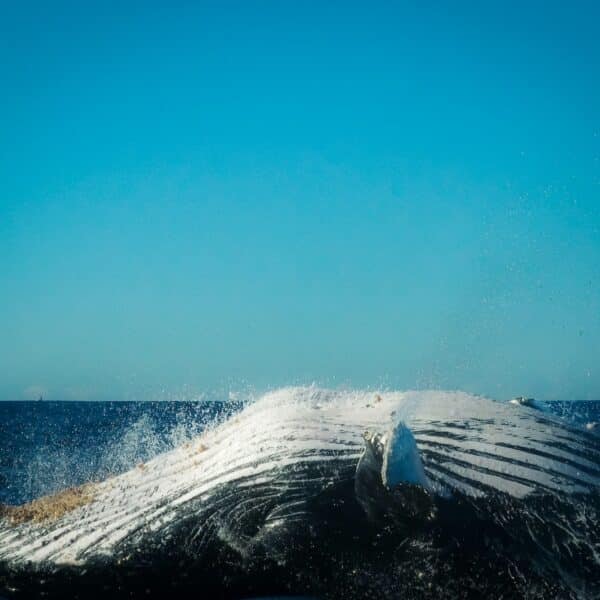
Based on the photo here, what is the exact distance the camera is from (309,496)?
5.34 meters

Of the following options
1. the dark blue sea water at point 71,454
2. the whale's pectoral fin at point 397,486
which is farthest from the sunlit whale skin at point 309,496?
the dark blue sea water at point 71,454

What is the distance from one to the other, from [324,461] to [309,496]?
378 millimetres

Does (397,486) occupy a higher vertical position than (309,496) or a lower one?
higher

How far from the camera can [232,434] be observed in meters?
6.92

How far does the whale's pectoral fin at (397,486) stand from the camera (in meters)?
4.97

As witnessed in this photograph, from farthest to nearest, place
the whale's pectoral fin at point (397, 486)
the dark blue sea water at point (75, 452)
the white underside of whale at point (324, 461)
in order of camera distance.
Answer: the dark blue sea water at point (75, 452)
the white underside of whale at point (324, 461)
the whale's pectoral fin at point (397, 486)

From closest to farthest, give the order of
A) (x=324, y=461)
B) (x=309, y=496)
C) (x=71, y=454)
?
1. (x=309, y=496)
2. (x=324, y=461)
3. (x=71, y=454)

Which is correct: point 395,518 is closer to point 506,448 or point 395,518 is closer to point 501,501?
point 501,501

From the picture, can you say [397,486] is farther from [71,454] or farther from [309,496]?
[71,454]

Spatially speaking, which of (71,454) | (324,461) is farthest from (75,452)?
(324,461)

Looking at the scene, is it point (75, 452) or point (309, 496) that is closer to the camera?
point (309, 496)

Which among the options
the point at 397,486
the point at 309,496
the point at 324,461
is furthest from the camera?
the point at 324,461

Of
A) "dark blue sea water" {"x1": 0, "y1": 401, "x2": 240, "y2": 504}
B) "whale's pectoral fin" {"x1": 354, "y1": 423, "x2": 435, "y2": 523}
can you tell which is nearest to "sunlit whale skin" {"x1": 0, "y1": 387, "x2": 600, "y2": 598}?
"whale's pectoral fin" {"x1": 354, "y1": 423, "x2": 435, "y2": 523}

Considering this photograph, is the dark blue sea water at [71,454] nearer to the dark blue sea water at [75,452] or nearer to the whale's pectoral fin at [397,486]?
the dark blue sea water at [75,452]
